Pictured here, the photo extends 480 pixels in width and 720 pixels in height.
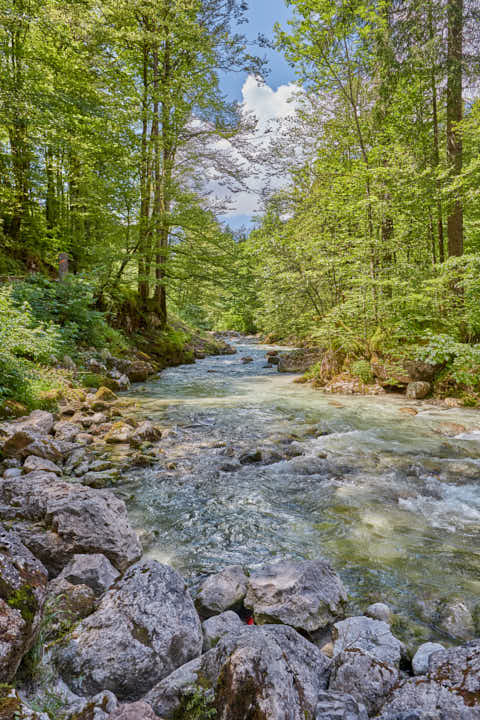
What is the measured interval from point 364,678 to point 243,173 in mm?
15392

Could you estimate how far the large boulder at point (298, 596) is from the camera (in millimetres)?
2018

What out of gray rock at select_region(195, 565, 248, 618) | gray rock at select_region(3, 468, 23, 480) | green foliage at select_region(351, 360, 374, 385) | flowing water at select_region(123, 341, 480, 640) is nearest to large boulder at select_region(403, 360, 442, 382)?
green foliage at select_region(351, 360, 374, 385)

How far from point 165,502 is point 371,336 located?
8.23 meters

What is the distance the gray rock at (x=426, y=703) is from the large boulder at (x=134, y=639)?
3.04 ft

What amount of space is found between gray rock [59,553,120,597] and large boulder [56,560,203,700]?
23 centimetres

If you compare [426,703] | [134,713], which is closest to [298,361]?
[426,703]

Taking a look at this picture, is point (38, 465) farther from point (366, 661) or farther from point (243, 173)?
point (243, 173)

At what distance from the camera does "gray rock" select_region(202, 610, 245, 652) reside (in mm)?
1874

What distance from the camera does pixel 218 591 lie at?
2.20 meters

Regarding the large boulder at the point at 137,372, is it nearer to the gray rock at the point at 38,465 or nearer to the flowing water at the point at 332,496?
the flowing water at the point at 332,496

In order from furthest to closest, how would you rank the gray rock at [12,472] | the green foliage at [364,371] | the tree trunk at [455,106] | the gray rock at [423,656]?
the green foliage at [364,371] → the tree trunk at [455,106] → the gray rock at [12,472] → the gray rock at [423,656]

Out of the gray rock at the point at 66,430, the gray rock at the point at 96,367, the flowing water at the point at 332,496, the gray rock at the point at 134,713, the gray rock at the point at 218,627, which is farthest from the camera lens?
the gray rock at the point at 96,367

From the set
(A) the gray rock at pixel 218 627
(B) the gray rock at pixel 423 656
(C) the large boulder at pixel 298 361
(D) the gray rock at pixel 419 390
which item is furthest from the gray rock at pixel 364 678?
(C) the large boulder at pixel 298 361

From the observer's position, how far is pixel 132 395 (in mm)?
8477
